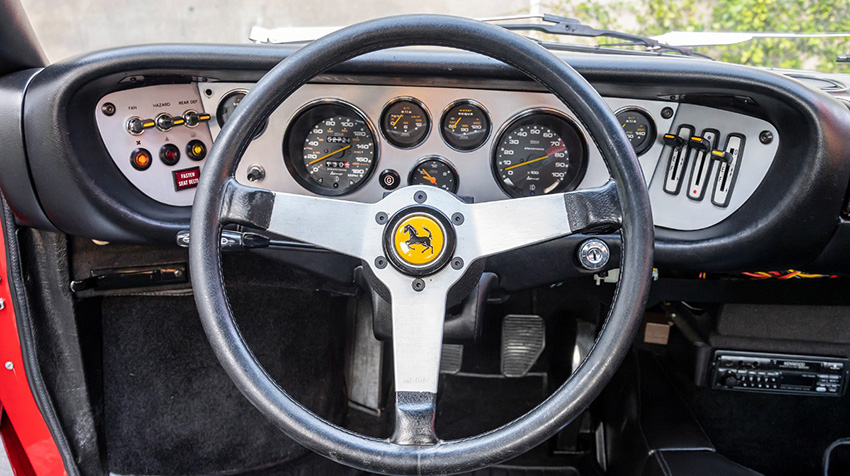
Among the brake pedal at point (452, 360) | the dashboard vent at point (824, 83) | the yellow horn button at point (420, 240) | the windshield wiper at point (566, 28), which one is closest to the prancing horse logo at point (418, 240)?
the yellow horn button at point (420, 240)

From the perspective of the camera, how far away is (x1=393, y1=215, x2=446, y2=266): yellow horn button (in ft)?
3.88

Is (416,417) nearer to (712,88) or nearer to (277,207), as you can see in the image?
(277,207)

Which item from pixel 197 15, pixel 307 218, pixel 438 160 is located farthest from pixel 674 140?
pixel 197 15

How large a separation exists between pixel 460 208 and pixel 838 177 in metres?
0.84

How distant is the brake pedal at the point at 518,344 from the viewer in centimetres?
236

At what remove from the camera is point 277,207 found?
1171 mm

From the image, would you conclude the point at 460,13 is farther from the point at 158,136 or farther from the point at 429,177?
the point at 158,136

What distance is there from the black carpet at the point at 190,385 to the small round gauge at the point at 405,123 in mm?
810

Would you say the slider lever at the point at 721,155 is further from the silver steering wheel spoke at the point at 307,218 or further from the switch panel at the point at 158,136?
the switch panel at the point at 158,136

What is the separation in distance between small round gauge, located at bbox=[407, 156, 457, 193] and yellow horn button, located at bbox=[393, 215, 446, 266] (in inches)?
18.9

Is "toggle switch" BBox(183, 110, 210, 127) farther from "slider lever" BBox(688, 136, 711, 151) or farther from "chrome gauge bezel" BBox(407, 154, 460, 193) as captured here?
"slider lever" BBox(688, 136, 711, 151)

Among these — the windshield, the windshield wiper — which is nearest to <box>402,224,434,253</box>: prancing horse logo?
the windshield wiper

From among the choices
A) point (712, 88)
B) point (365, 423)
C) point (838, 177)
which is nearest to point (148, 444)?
point (365, 423)

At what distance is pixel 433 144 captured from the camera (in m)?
1.62
